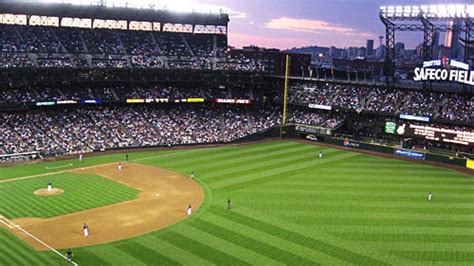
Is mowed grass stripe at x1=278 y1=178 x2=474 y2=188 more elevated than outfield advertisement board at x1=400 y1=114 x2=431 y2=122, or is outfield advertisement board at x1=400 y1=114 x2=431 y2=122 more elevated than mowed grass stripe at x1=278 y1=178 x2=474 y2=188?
outfield advertisement board at x1=400 y1=114 x2=431 y2=122

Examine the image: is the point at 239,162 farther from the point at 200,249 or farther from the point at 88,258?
the point at 88,258

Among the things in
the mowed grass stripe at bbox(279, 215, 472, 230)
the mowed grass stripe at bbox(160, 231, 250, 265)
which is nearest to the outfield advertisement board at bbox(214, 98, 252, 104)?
the mowed grass stripe at bbox(279, 215, 472, 230)

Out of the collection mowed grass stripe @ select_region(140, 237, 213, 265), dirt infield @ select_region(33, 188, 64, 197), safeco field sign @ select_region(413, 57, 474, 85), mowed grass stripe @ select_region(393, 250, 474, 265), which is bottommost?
mowed grass stripe @ select_region(140, 237, 213, 265)

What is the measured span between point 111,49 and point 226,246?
164 feet

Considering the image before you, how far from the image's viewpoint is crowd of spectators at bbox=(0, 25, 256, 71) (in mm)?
63812

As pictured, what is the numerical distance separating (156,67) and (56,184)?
31550mm

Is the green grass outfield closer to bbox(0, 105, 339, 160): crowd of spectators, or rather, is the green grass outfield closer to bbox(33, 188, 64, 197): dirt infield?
bbox(33, 188, 64, 197): dirt infield

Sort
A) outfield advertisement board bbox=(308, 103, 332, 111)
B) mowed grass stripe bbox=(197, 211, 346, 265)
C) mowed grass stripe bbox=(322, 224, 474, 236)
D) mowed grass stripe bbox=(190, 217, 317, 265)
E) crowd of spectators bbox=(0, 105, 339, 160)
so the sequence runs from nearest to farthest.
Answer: mowed grass stripe bbox=(190, 217, 317, 265) < mowed grass stripe bbox=(197, 211, 346, 265) < mowed grass stripe bbox=(322, 224, 474, 236) < crowd of spectators bbox=(0, 105, 339, 160) < outfield advertisement board bbox=(308, 103, 332, 111)

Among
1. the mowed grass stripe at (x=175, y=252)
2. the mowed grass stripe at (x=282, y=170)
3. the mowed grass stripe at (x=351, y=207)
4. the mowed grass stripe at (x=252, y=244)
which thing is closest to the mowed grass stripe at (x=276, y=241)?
the mowed grass stripe at (x=252, y=244)

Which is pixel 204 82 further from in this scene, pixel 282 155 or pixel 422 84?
pixel 422 84

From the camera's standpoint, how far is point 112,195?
41.1 m

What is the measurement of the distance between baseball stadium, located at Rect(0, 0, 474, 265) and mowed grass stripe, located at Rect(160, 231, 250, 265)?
4.9 inches

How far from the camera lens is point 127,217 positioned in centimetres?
3566

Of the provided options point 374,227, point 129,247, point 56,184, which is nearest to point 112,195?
point 56,184
